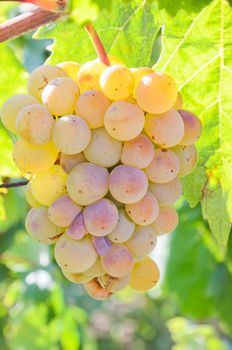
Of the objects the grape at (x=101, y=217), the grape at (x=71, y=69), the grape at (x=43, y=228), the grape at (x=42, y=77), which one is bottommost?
the grape at (x=43, y=228)

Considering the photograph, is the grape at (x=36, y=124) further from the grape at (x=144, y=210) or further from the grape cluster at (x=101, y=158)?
the grape at (x=144, y=210)

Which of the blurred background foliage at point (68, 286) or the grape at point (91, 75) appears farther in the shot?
the blurred background foliage at point (68, 286)

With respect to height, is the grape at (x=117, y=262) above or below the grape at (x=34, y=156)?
below

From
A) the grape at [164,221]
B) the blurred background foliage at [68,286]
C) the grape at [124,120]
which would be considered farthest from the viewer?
the blurred background foliage at [68,286]

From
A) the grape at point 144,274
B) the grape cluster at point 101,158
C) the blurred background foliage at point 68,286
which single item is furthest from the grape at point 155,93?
the blurred background foliage at point 68,286

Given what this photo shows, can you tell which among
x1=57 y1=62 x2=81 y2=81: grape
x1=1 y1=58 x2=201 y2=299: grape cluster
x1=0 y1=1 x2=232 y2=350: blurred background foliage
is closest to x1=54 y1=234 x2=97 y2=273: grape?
x1=1 y1=58 x2=201 y2=299: grape cluster

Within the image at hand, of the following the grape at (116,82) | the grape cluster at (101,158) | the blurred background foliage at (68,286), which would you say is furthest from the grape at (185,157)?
the blurred background foliage at (68,286)

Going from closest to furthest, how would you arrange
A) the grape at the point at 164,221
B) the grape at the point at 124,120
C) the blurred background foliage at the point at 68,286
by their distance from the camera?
the grape at the point at 124,120
the grape at the point at 164,221
the blurred background foliage at the point at 68,286

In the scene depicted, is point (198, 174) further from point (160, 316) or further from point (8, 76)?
point (160, 316)
